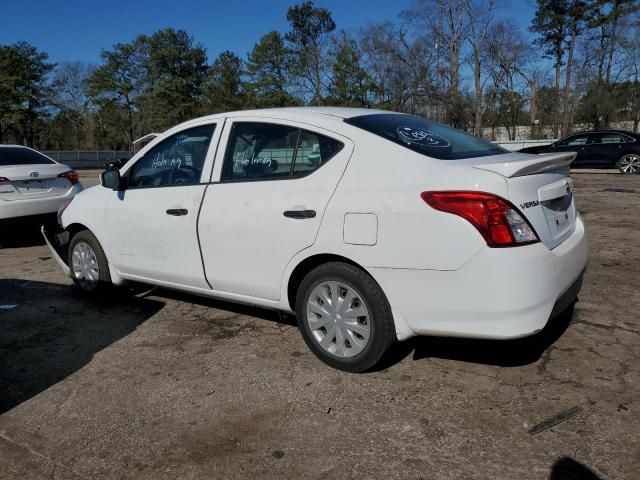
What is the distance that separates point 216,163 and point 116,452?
201cm

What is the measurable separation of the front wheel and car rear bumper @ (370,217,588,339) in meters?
16.4

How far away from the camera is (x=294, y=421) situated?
8.98 ft

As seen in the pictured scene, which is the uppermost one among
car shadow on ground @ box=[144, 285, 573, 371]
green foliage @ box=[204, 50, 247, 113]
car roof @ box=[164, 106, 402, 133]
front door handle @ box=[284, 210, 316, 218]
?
green foliage @ box=[204, 50, 247, 113]

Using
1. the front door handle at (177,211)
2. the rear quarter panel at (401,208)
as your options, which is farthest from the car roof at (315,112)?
the front door handle at (177,211)

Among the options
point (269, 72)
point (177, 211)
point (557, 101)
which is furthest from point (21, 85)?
point (177, 211)

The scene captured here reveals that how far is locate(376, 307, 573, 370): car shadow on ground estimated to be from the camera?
334 centimetres

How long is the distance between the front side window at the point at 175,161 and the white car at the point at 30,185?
3640mm

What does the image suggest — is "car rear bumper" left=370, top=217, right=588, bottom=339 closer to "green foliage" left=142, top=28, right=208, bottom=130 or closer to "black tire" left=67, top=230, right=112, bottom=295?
"black tire" left=67, top=230, right=112, bottom=295

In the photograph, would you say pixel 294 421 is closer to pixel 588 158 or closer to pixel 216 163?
pixel 216 163

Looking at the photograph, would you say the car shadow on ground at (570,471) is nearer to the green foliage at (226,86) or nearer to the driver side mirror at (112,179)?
the driver side mirror at (112,179)

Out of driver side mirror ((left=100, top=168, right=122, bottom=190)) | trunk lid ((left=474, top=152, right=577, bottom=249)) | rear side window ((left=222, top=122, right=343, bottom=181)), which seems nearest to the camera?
trunk lid ((left=474, top=152, right=577, bottom=249))

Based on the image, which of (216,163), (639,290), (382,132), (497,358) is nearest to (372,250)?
(382,132)

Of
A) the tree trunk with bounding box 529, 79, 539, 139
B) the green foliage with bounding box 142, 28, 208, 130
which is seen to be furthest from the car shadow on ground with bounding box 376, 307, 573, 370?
the green foliage with bounding box 142, 28, 208, 130

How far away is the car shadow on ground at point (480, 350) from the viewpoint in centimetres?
334
